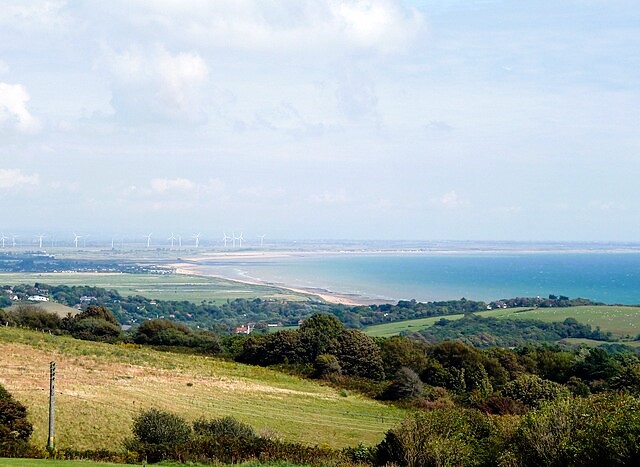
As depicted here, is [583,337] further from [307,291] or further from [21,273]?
[21,273]

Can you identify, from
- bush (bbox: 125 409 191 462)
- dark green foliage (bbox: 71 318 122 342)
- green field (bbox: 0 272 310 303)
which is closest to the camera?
bush (bbox: 125 409 191 462)

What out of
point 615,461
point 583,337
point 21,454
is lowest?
point 583,337

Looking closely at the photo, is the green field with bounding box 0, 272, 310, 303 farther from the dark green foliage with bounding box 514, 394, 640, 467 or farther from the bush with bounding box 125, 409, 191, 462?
the dark green foliage with bounding box 514, 394, 640, 467

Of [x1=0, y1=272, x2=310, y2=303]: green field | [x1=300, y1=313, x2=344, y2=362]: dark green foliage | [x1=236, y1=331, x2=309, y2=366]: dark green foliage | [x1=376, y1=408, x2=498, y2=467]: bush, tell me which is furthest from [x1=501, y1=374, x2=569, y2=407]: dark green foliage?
[x1=0, y1=272, x2=310, y2=303]: green field

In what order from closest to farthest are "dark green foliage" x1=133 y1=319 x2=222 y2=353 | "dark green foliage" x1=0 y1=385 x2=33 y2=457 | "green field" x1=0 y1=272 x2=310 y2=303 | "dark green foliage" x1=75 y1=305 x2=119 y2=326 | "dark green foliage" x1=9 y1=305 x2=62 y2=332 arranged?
1. "dark green foliage" x1=0 y1=385 x2=33 y2=457
2. "dark green foliage" x1=133 y1=319 x2=222 y2=353
3. "dark green foliage" x1=9 y1=305 x2=62 y2=332
4. "dark green foliage" x1=75 y1=305 x2=119 y2=326
5. "green field" x1=0 y1=272 x2=310 y2=303

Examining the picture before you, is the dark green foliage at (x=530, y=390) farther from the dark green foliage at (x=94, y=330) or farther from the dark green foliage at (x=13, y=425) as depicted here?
the dark green foliage at (x=94, y=330)

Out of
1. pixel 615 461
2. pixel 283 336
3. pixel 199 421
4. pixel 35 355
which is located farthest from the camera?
pixel 283 336

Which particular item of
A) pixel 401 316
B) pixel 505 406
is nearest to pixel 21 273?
pixel 401 316
